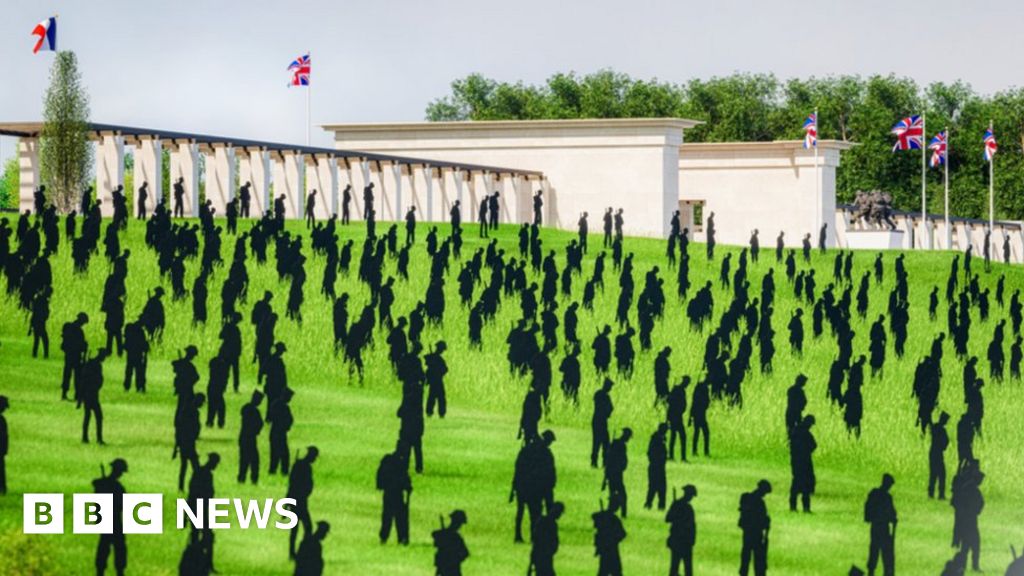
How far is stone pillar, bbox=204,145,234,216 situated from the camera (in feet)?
194

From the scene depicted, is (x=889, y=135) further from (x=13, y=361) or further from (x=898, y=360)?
(x=13, y=361)

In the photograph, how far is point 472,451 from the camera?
2317 cm

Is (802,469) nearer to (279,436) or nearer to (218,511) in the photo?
(279,436)

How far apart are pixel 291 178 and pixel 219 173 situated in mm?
3621

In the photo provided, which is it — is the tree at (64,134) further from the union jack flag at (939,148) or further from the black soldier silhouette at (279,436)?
the union jack flag at (939,148)

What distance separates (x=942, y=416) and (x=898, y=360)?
30.5 ft

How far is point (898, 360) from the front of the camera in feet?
111

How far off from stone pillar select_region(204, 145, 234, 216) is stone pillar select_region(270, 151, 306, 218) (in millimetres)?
1989

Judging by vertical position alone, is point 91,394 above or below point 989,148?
below

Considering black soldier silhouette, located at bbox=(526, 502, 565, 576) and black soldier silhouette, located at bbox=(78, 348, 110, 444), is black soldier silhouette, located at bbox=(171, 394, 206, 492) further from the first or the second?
black soldier silhouette, located at bbox=(526, 502, 565, 576)

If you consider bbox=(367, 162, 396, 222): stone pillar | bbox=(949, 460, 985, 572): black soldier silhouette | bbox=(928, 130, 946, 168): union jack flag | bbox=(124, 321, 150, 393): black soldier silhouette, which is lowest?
bbox=(949, 460, 985, 572): black soldier silhouette

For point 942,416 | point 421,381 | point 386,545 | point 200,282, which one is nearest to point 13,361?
point 200,282

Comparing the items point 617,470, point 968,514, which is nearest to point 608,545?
point 617,470

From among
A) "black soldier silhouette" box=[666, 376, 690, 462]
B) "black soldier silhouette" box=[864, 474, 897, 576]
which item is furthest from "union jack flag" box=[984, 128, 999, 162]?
"black soldier silhouette" box=[864, 474, 897, 576]
